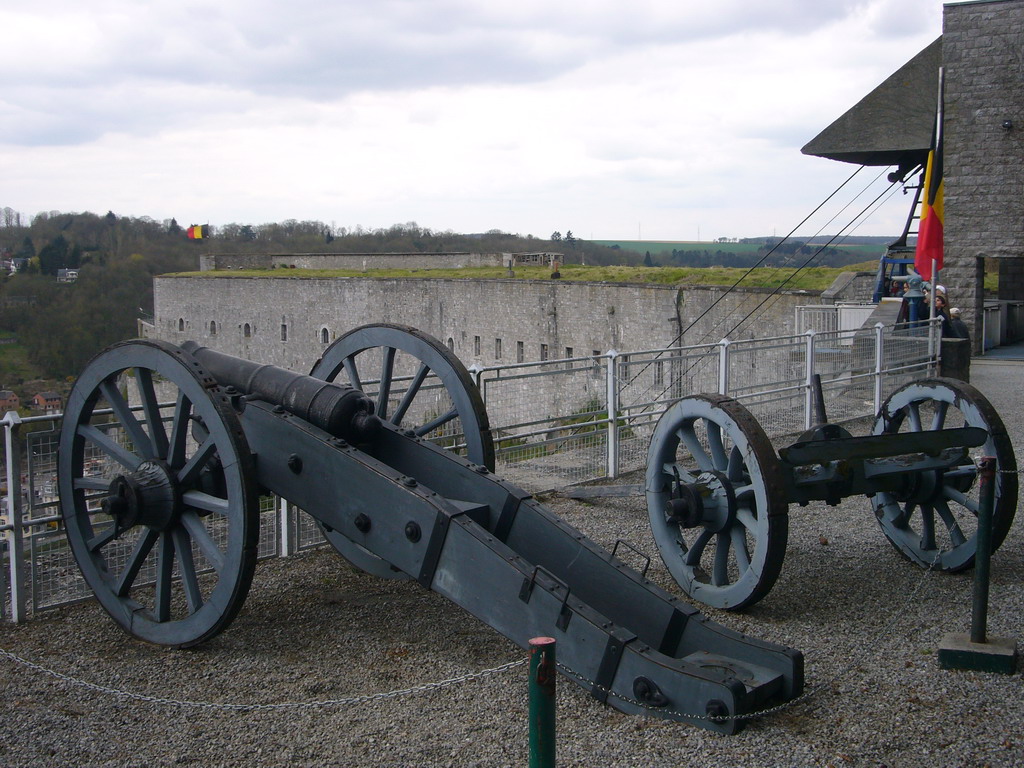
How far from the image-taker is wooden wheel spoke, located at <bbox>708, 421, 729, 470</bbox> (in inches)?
151

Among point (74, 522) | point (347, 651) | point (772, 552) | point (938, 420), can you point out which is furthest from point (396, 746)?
point (938, 420)

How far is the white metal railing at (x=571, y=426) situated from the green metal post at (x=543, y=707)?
274 centimetres

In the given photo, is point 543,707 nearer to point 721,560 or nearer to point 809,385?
point 721,560

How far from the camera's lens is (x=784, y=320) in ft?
57.2

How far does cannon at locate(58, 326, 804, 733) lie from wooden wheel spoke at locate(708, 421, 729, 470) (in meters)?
0.74

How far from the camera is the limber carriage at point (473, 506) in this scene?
116 inches

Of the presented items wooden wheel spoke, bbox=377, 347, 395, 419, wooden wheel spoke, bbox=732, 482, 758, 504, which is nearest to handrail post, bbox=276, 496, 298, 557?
wooden wheel spoke, bbox=377, 347, 395, 419

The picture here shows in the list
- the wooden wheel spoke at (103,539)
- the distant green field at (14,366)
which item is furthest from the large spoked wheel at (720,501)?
the distant green field at (14,366)

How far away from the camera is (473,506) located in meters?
3.42

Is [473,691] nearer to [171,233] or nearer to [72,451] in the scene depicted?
[72,451]

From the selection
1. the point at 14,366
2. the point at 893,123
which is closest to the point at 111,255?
the point at 14,366

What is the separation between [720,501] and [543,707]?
6.38ft

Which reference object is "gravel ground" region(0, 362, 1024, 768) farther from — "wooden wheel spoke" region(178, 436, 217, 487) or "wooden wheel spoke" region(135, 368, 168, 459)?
"wooden wheel spoke" region(135, 368, 168, 459)

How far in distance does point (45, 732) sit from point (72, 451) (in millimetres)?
1311
